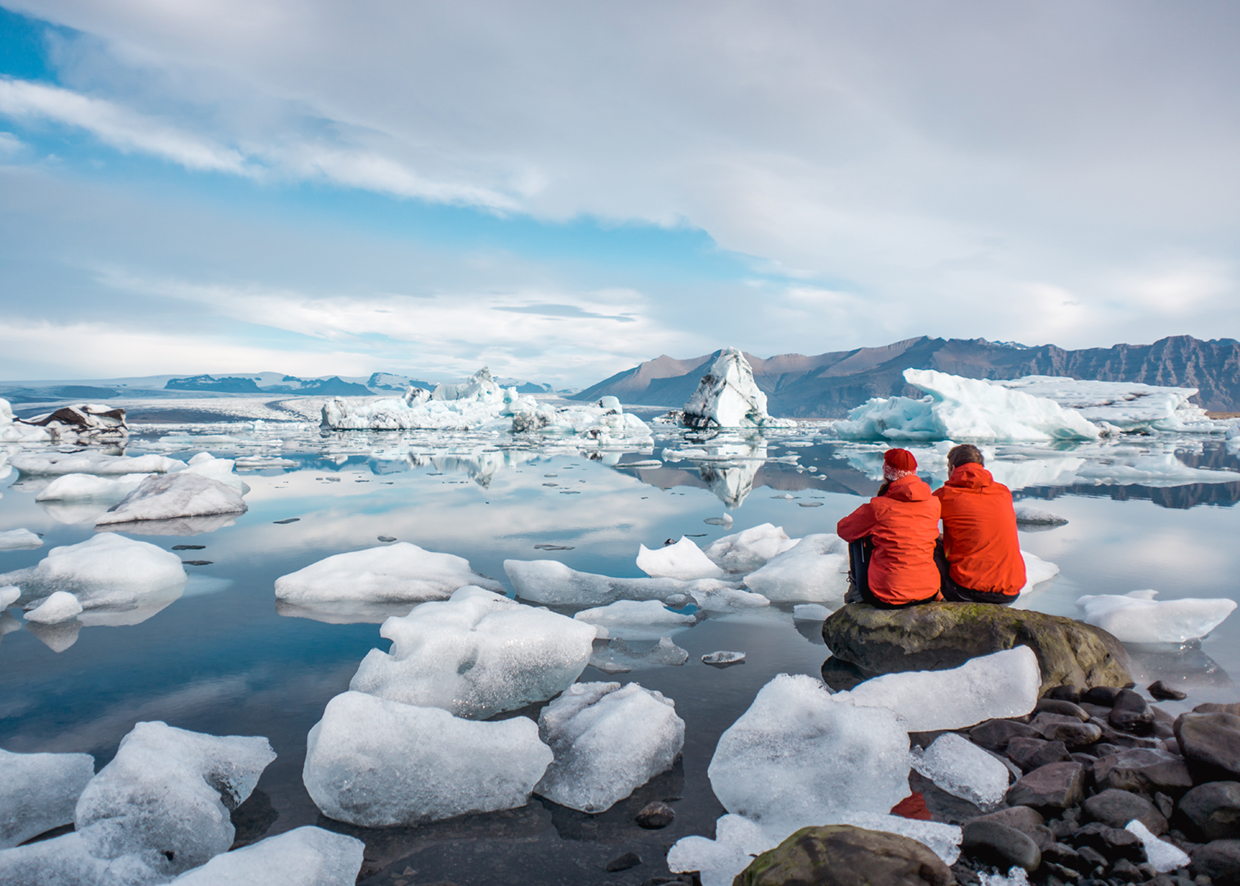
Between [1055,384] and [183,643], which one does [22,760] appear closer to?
[183,643]

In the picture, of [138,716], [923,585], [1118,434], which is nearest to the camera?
[138,716]

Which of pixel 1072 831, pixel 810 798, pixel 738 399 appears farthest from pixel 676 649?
pixel 738 399

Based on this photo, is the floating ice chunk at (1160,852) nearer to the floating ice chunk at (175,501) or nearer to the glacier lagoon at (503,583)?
the glacier lagoon at (503,583)

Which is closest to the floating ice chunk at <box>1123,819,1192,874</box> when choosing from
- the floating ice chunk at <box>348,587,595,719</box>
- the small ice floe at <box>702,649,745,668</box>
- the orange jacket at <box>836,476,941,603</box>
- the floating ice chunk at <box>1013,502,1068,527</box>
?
the orange jacket at <box>836,476,941,603</box>

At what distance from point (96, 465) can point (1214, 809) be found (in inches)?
712

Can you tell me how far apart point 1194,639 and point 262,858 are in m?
5.24

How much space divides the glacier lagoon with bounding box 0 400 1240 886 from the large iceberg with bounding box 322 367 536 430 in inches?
935

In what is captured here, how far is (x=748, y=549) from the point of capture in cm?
621

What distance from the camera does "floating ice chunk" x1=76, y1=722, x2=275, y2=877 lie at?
2.01 metres

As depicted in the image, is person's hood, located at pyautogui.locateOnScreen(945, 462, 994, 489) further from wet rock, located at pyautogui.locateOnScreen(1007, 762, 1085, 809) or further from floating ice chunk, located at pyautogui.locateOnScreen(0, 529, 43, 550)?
floating ice chunk, located at pyautogui.locateOnScreen(0, 529, 43, 550)

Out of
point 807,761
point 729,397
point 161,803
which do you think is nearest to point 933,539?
point 807,761

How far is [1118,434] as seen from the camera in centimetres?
3544

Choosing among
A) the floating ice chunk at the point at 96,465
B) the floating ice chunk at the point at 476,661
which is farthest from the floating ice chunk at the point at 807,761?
the floating ice chunk at the point at 96,465

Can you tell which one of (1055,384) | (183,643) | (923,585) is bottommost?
(183,643)
